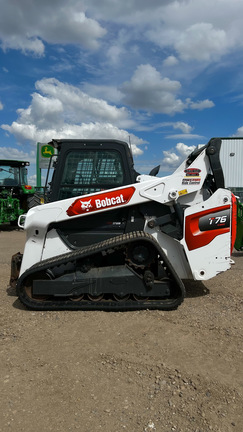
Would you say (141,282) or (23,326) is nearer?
(23,326)

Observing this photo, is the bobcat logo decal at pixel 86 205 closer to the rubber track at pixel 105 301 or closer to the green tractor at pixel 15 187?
the rubber track at pixel 105 301

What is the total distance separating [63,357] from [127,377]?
689 millimetres

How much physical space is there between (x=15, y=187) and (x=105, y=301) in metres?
9.91

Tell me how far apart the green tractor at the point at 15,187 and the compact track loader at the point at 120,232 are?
27.5 ft

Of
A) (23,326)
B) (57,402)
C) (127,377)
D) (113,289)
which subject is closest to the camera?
(57,402)

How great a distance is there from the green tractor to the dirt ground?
8.60 m

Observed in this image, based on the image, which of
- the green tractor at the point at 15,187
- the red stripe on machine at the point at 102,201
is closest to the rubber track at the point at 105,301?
the red stripe on machine at the point at 102,201

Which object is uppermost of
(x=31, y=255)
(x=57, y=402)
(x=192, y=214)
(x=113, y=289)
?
(x=192, y=214)

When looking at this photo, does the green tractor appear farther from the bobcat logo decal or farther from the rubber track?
the bobcat logo decal

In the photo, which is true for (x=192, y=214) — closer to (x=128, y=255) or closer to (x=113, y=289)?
(x=128, y=255)

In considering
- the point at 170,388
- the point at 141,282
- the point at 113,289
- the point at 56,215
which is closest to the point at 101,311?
the point at 113,289

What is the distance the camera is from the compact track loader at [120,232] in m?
4.07

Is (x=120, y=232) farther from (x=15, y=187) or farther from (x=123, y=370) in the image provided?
(x=15, y=187)

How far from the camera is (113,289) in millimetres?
4062
